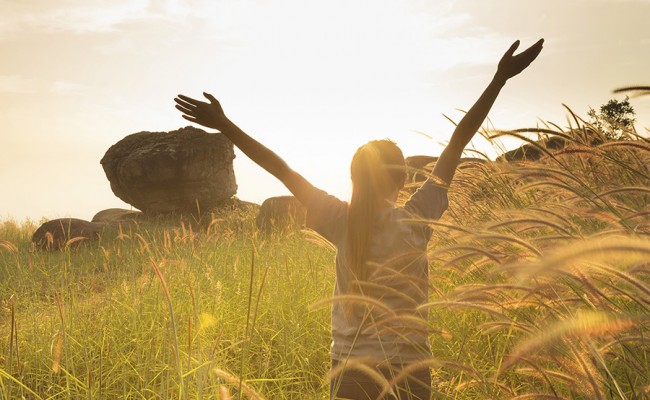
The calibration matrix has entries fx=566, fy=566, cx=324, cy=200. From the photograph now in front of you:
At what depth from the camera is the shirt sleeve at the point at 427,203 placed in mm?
2320

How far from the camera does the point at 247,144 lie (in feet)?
8.40

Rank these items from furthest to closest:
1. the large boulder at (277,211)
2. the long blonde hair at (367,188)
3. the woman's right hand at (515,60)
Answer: the large boulder at (277,211) → the woman's right hand at (515,60) → the long blonde hair at (367,188)

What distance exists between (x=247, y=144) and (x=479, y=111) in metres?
1.03

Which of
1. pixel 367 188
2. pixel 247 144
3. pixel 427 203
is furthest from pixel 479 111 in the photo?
pixel 247 144

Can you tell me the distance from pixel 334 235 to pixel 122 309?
2866mm

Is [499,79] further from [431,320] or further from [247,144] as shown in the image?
[431,320]

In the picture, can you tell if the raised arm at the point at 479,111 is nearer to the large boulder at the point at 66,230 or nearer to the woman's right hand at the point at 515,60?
the woman's right hand at the point at 515,60

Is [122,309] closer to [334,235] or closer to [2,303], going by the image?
[2,303]

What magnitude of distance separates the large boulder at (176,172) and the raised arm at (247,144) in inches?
601

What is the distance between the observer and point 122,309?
4.56 metres

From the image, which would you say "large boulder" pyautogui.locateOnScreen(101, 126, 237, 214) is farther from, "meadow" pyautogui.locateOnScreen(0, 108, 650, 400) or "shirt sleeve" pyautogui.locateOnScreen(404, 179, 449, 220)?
"shirt sleeve" pyautogui.locateOnScreen(404, 179, 449, 220)

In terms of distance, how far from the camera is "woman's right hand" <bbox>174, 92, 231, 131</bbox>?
2646 mm

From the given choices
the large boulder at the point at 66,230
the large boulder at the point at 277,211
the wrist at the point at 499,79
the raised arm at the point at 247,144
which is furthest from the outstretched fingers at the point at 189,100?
the large boulder at the point at 66,230

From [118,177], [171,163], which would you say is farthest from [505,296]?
[118,177]
